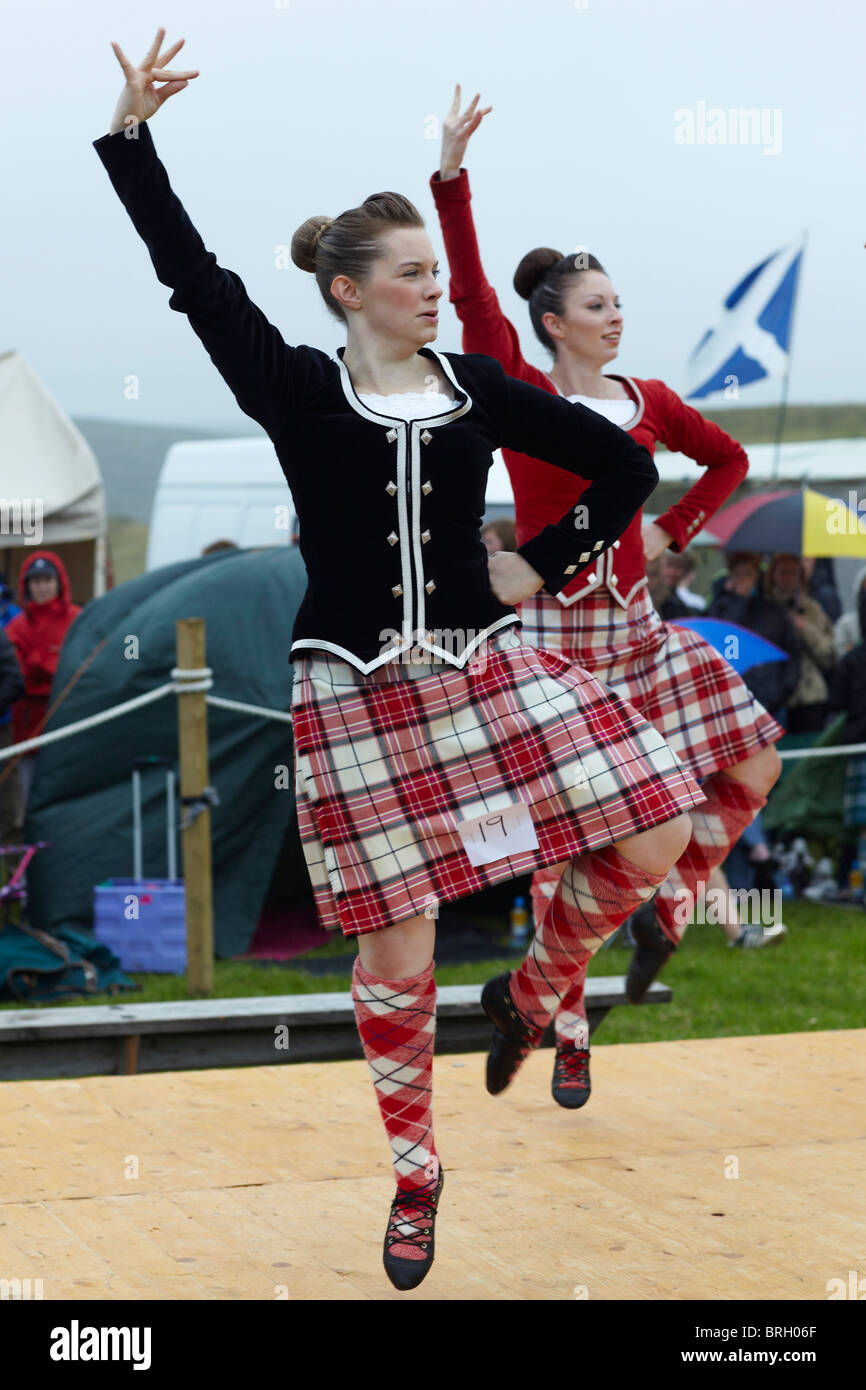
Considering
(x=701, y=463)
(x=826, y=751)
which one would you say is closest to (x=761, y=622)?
(x=826, y=751)

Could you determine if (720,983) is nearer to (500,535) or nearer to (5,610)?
(500,535)

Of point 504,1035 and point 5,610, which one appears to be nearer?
point 504,1035

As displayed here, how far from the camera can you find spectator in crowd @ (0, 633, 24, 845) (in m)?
7.30

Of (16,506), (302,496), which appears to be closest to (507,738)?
(302,496)

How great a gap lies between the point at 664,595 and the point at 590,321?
15.6 ft

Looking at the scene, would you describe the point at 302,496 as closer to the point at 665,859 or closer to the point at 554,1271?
the point at 665,859

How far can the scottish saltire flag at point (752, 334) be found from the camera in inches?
402

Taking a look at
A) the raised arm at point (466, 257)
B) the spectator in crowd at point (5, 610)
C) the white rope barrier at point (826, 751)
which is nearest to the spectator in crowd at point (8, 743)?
the spectator in crowd at point (5, 610)

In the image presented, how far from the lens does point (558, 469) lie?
341cm

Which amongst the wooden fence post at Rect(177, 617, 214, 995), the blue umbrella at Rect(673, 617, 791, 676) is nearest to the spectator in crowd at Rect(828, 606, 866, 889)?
the blue umbrella at Rect(673, 617, 791, 676)

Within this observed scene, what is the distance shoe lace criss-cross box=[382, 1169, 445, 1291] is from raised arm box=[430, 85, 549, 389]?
159cm

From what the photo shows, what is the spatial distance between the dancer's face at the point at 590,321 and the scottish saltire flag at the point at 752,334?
6.69 m

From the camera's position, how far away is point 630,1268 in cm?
273
